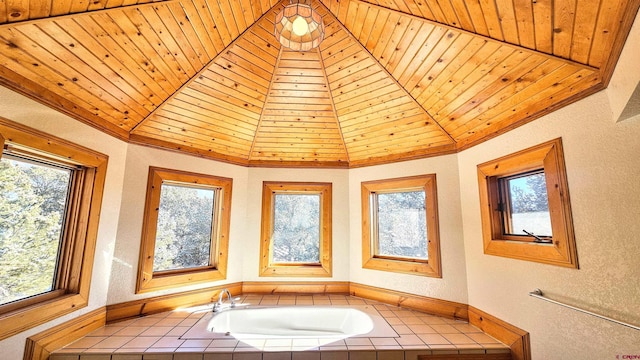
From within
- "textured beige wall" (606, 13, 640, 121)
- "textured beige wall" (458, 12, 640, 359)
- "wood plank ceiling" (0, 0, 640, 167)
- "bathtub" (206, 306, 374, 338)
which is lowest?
"bathtub" (206, 306, 374, 338)

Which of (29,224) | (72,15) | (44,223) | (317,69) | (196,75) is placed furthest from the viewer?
(317,69)

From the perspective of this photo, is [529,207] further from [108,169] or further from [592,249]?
[108,169]

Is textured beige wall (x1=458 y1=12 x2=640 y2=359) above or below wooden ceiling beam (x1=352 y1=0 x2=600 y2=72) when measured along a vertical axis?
below

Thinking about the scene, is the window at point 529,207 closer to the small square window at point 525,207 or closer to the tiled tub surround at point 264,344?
the small square window at point 525,207

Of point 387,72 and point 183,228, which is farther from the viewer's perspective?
point 183,228

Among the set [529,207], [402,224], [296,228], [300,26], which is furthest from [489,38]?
[296,228]

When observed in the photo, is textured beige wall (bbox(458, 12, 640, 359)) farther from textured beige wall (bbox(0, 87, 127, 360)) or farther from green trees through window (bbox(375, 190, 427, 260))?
textured beige wall (bbox(0, 87, 127, 360))

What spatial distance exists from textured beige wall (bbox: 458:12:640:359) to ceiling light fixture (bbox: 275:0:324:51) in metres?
1.51

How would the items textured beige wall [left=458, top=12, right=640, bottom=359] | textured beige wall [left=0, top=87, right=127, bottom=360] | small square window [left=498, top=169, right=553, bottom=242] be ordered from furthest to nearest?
1. small square window [left=498, top=169, right=553, bottom=242]
2. textured beige wall [left=0, top=87, right=127, bottom=360]
3. textured beige wall [left=458, top=12, right=640, bottom=359]

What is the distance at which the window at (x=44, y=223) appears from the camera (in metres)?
1.62

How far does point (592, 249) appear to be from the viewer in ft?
4.92

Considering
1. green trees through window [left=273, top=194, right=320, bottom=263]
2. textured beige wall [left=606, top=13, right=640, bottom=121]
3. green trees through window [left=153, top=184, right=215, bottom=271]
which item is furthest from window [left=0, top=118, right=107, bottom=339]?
textured beige wall [left=606, top=13, right=640, bottom=121]

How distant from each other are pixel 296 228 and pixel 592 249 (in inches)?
102

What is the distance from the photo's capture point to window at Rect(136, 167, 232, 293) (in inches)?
101
